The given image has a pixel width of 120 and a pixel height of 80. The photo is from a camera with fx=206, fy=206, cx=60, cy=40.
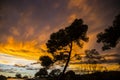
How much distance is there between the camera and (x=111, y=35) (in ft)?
70.4

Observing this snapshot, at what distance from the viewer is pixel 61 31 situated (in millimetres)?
28344

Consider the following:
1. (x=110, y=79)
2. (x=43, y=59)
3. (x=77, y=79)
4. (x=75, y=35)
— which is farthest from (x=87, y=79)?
(x=75, y=35)

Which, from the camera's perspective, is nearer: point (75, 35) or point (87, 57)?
point (75, 35)

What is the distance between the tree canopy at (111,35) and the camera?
21203mm

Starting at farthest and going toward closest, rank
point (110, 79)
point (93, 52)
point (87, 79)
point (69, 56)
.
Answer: point (93, 52) → point (87, 79) → point (110, 79) → point (69, 56)

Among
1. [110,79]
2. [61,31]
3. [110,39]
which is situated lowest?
[110,79]

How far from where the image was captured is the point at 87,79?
111 feet

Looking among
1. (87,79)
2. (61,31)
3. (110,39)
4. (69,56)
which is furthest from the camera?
(87,79)

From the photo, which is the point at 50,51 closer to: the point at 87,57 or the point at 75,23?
the point at 75,23

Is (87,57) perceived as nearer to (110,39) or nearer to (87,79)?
(87,79)

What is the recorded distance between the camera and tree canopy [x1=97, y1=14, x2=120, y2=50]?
21.2 meters

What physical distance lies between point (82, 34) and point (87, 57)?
35.9m

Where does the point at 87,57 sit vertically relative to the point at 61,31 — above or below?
above

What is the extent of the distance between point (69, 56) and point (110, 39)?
6626 millimetres
